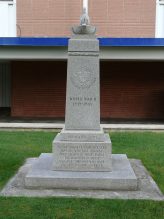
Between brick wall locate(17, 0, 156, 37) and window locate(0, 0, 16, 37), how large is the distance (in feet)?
0.78

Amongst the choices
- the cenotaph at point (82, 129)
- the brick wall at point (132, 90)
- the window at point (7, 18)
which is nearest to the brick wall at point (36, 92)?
the window at point (7, 18)

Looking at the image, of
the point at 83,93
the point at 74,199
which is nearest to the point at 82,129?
the point at 83,93

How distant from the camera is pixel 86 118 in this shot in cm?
759

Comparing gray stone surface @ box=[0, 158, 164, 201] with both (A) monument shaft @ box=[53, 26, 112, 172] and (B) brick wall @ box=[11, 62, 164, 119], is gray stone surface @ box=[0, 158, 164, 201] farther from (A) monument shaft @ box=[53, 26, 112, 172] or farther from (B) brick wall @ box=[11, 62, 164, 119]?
(B) brick wall @ box=[11, 62, 164, 119]

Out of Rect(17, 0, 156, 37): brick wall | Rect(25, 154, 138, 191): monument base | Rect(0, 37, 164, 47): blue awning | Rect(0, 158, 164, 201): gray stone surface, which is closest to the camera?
Rect(0, 158, 164, 201): gray stone surface

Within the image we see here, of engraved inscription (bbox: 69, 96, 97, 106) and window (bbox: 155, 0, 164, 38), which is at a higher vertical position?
window (bbox: 155, 0, 164, 38)

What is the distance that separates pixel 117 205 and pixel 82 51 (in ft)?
8.91

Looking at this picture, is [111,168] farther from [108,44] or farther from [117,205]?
[108,44]

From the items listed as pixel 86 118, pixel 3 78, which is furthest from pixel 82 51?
pixel 3 78

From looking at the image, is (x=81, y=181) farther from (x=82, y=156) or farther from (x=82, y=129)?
(x=82, y=129)

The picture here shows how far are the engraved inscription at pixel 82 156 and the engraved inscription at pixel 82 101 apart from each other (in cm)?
73

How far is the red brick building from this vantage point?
691 inches

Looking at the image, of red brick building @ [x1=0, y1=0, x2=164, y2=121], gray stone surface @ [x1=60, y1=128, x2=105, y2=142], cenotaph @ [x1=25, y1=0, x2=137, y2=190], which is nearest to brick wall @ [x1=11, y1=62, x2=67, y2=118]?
red brick building @ [x1=0, y1=0, x2=164, y2=121]

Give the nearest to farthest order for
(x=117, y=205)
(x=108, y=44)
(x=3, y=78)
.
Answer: (x=117, y=205)
(x=108, y=44)
(x=3, y=78)
